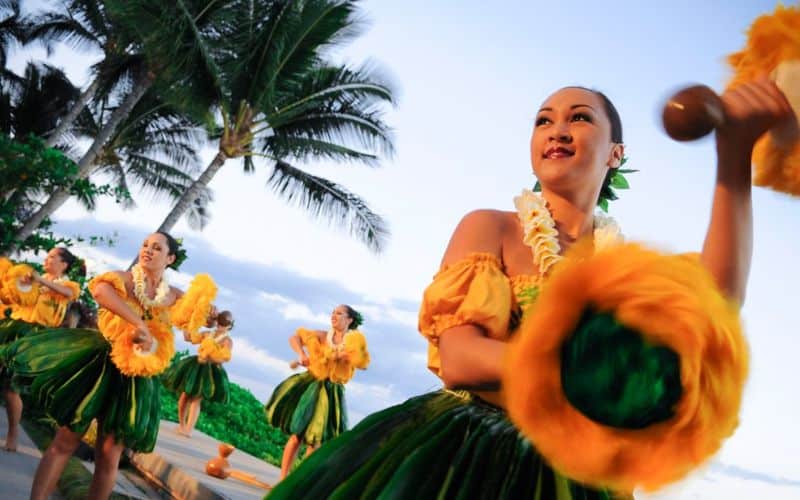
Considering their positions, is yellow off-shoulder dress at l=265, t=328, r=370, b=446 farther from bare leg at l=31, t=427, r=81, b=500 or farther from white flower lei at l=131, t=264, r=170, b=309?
bare leg at l=31, t=427, r=81, b=500

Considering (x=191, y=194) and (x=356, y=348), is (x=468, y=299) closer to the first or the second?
(x=356, y=348)

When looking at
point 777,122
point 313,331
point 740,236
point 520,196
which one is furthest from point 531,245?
point 313,331

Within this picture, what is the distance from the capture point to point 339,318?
893 cm

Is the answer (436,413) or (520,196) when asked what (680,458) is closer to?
(436,413)

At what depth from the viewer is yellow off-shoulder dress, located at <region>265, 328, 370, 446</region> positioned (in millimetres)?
8711

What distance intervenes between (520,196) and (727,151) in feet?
2.32

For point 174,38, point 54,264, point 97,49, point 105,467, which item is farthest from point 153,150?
point 105,467

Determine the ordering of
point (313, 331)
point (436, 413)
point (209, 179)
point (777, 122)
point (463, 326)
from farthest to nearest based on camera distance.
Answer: point (209, 179) < point (313, 331) < point (436, 413) < point (463, 326) < point (777, 122)

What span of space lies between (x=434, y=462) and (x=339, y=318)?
7470 mm

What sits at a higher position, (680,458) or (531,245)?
(531,245)

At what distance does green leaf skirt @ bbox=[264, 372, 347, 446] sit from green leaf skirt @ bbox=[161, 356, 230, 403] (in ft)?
10.2

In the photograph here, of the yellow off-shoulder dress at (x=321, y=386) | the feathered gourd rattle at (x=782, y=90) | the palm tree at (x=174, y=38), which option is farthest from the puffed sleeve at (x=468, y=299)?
the palm tree at (x=174, y=38)

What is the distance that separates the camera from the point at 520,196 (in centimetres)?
185

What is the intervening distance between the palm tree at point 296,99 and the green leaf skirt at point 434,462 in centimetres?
1205
